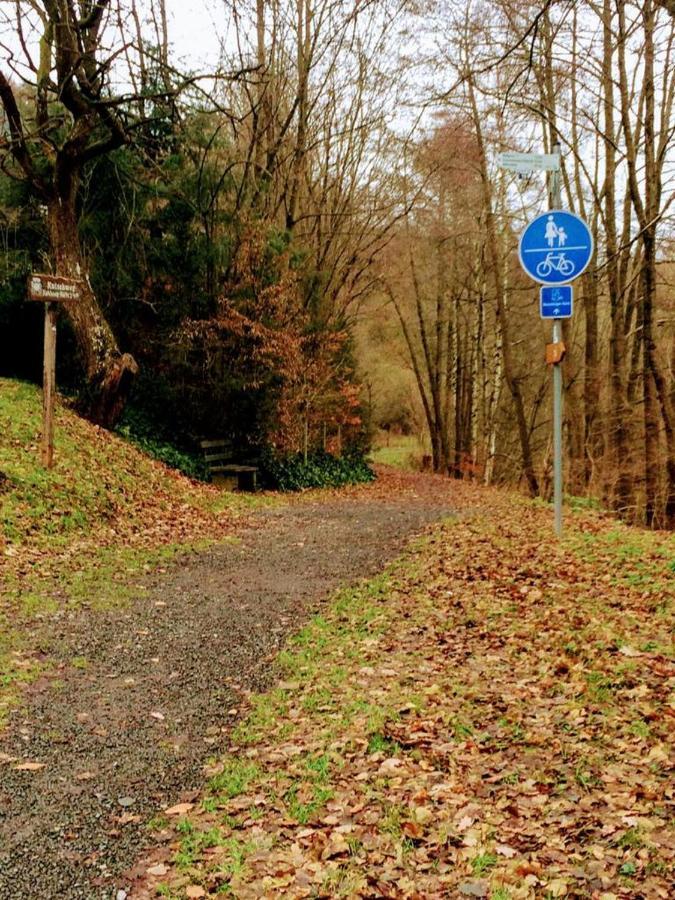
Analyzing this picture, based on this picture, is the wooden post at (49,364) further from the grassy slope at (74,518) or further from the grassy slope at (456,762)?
the grassy slope at (456,762)

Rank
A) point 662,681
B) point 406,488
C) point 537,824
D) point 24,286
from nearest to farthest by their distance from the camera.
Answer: point 537,824, point 662,681, point 24,286, point 406,488

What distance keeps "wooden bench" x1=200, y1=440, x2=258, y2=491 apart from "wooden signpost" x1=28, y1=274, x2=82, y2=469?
17.6 ft

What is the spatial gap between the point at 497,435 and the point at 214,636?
2205cm

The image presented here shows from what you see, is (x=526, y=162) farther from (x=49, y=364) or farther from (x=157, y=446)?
(x=157, y=446)

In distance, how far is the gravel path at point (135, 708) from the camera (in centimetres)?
312

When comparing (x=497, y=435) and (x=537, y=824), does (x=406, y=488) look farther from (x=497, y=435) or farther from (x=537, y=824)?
(x=537, y=824)

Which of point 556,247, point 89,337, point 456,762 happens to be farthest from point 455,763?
point 89,337

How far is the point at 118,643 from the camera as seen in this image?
224 inches

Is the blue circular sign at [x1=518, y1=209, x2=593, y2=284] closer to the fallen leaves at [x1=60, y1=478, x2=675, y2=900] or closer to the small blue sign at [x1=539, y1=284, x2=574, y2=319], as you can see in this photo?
the small blue sign at [x1=539, y1=284, x2=574, y2=319]

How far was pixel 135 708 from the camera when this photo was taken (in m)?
4.52

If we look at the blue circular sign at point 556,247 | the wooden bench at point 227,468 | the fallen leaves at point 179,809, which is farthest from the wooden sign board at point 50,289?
the fallen leaves at point 179,809

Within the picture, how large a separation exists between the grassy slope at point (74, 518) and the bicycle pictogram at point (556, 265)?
5.24m

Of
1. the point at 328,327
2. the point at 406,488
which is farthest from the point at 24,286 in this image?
the point at 406,488

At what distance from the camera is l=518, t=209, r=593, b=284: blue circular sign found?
7312 mm
